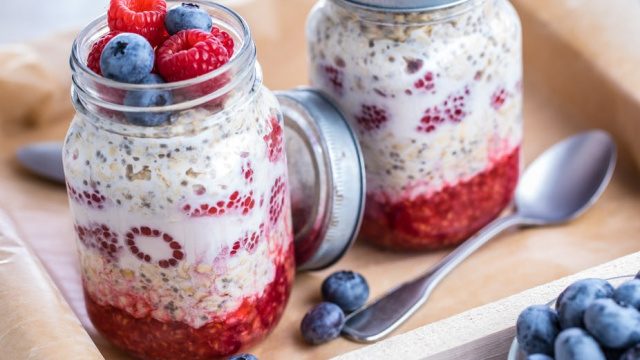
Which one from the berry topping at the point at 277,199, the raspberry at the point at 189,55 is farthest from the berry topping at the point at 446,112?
the raspberry at the point at 189,55

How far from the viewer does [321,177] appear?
1.27m

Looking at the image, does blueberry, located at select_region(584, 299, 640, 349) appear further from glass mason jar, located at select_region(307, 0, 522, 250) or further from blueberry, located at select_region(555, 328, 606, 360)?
glass mason jar, located at select_region(307, 0, 522, 250)

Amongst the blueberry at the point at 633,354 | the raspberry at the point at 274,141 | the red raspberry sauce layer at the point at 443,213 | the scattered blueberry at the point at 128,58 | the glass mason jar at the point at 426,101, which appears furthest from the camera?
the red raspberry sauce layer at the point at 443,213

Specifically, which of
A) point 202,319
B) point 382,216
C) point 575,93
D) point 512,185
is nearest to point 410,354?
point 202,319

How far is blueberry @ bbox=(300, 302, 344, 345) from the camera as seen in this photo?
1.24 m

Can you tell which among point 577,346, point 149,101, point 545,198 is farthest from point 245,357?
point 545,198

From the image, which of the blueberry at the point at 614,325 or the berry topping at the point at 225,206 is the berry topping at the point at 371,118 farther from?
the blueberry at the point at 614,325

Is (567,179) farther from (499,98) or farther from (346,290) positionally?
(346,290)

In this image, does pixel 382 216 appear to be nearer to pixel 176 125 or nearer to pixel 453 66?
pixel 453 66

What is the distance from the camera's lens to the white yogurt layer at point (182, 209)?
1050mm

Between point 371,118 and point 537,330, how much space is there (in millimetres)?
443

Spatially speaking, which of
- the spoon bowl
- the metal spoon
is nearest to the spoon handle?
the metal spoon

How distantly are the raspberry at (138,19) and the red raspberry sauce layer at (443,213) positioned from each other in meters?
0.40

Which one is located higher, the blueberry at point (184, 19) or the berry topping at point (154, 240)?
the blueberry at point (184, 19)
